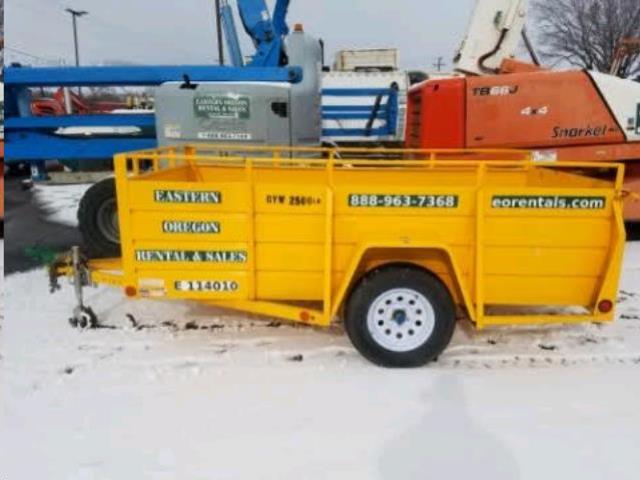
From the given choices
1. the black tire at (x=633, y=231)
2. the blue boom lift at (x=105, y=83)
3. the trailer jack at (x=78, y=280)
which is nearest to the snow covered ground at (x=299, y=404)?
the trailer jack at (x=78, y=280)

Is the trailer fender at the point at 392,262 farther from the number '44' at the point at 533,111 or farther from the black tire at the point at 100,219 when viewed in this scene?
the number '44' at the point at 533,111

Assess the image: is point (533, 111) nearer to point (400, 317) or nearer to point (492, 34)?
point (492, 34)

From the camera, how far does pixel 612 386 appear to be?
3635mm

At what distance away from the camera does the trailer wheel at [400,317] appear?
3.76 m

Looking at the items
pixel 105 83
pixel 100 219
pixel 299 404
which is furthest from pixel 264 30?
pixel 299 404

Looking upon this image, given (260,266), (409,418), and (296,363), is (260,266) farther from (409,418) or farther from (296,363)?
(409,418)

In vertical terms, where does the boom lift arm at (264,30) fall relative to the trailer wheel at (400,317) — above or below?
above

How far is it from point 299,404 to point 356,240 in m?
1.14

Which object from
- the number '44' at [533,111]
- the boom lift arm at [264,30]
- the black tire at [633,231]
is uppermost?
the boom lift arm at [264,30]

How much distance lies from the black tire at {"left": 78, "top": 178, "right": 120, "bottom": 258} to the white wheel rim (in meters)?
3.60

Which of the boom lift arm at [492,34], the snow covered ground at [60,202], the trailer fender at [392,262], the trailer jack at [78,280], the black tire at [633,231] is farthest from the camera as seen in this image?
the snow covered ground at [60,202]

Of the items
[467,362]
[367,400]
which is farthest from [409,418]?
[467,362]

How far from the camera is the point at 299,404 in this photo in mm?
3424

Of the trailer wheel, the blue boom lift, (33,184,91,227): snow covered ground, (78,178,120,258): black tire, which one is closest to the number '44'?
the blue boom lift
